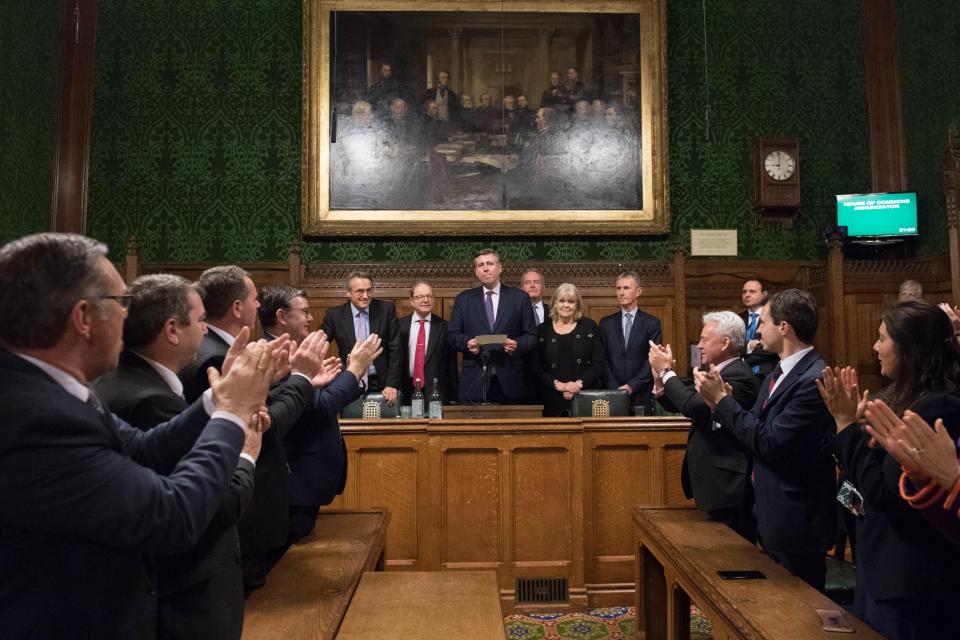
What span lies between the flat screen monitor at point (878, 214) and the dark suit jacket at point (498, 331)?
12.8 feet

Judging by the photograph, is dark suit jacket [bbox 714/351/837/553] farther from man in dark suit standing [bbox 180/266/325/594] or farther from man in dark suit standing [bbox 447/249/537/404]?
man in dark suit standing [bbox 447/249/537/404]

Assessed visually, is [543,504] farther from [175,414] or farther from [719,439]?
[175,414]

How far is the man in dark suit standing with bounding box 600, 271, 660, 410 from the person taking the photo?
223 inches

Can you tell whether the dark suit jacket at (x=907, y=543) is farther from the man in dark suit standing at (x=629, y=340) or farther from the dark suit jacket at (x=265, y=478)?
the man in dark suit standing at (x=629, y=340)

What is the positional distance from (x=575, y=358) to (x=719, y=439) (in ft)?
6.98

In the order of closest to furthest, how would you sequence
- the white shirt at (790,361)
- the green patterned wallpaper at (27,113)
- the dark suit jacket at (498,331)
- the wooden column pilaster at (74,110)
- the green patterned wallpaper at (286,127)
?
1. the white shirt at (790,361)
2. the dark suit jacket at (498,331)
3. the green patterned wallpaper at (27,113)
4. the wooden column pilaster at (74,110)
5. the green patterned wallpaper at (286,127)

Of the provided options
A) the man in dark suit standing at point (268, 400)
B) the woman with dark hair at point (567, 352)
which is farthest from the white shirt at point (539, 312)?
the man in dark suit standing at point (268, 400)

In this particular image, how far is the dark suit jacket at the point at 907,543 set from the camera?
2020 millimetres

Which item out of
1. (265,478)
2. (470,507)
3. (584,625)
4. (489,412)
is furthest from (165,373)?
(584,625)

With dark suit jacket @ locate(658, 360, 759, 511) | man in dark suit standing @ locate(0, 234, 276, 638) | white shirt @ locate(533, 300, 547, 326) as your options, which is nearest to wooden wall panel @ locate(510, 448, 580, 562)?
dark suit jacket @ locate(658, 360, 759, 511)

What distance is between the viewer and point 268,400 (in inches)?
97.7

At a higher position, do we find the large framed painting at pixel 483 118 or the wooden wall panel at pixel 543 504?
the large framed painting at pixel 483 118

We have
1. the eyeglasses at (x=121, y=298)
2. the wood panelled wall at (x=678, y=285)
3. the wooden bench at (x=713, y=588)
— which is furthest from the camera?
the wood panelled wall at (x=678, y=285)

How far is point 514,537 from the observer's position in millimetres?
4410
